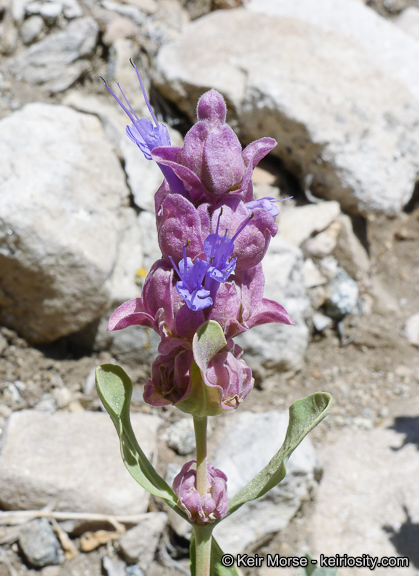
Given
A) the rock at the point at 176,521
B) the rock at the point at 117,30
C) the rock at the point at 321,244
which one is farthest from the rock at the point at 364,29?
the rock at the point at 176,521

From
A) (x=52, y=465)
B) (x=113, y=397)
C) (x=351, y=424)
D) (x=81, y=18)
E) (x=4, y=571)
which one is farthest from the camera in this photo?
(x=81, y=18)

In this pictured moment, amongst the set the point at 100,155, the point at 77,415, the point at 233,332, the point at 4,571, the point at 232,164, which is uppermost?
the point at 232,164

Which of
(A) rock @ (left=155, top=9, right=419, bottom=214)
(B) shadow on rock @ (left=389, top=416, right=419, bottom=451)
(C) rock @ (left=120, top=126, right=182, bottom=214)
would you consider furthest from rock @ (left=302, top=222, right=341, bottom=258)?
(B) shadow on rock @ (left=389, top=416, right=419, bottom=451)

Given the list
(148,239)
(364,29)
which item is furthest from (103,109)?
(364,29)

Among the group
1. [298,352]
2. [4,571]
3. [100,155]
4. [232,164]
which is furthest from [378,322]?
[232,164]

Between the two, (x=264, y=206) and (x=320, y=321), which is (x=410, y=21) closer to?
(x=320, y=321)

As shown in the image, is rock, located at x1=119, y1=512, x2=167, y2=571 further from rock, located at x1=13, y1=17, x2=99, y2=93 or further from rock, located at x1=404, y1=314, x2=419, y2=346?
rock, located at x1=13, y1=17, x2=99, y2=93

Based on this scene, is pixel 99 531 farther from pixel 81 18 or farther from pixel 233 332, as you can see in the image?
pixel 81 18
